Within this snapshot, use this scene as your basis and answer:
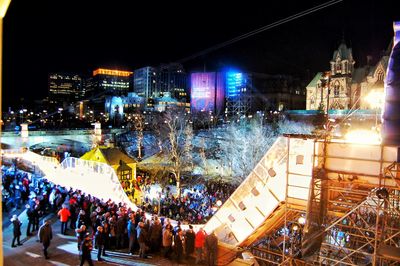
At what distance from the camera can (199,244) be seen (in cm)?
1052

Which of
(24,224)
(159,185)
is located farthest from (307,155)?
(159,185)

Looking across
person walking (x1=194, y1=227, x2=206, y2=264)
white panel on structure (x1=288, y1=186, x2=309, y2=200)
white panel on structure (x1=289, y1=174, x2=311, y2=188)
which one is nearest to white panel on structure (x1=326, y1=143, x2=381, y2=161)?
white panel on structure (x1=289, y1=174, x2=311, y2=188)

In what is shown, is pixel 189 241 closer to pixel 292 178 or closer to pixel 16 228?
pixel 292 178

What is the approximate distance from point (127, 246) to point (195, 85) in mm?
84460

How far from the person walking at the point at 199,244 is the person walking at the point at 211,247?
0.30 meters

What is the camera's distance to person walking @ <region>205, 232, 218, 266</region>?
10.0 meters

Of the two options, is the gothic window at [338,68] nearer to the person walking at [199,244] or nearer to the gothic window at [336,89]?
the gothic window at [336,89]

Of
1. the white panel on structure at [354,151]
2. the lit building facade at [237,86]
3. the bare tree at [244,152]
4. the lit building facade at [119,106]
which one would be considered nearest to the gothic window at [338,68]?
the lit building facade at [237,86]

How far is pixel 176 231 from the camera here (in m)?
11.4

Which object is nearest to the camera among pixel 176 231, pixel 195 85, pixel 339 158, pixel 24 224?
pixel 339 158

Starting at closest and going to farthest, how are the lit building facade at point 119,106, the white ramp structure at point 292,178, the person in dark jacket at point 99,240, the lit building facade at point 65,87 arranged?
the white ramp structure at point 292,178 → the person in dark jacket at point 99,240 → the lit building facade at point 119,106 → the lit building facade at point 65,87

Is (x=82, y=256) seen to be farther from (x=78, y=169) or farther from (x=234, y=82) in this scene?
(x=234, y=82)

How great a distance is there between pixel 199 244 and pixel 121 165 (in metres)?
13.6

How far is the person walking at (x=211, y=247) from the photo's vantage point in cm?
1001
